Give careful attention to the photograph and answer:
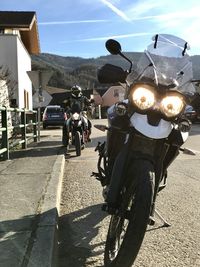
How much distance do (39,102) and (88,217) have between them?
1168 centimetres

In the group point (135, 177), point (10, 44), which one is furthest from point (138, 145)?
point (10, 44)

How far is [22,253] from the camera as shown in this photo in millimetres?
3848

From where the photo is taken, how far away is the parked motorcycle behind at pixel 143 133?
3.39 m

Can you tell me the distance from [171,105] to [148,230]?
6.12ft

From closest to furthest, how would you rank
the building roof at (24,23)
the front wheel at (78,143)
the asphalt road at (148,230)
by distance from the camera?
the asphalt road at (148,230), the front wheel at (78,143), the building roof at (24,23)

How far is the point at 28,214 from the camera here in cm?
500

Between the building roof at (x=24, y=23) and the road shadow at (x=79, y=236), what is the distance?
2446 cm

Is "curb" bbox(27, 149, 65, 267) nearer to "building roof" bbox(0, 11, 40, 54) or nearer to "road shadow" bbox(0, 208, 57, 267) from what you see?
"road shadow" bbox(0, 208, 57, 267)

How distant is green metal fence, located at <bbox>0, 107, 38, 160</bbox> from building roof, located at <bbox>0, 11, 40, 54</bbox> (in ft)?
44.2

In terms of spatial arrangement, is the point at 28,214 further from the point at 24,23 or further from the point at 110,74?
the point at 24,23

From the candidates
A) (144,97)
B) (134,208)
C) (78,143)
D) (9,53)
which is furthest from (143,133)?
(9,53)

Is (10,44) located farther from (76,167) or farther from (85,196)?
A: (85,196)

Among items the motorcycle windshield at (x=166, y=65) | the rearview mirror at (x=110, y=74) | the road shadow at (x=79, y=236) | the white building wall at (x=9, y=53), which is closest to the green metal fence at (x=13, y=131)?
the road shadow at (x=79, y=236)

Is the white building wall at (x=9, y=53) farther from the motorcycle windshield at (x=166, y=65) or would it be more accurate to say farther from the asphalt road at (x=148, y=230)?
the motorcycle windshield at (x=166, y=65)
